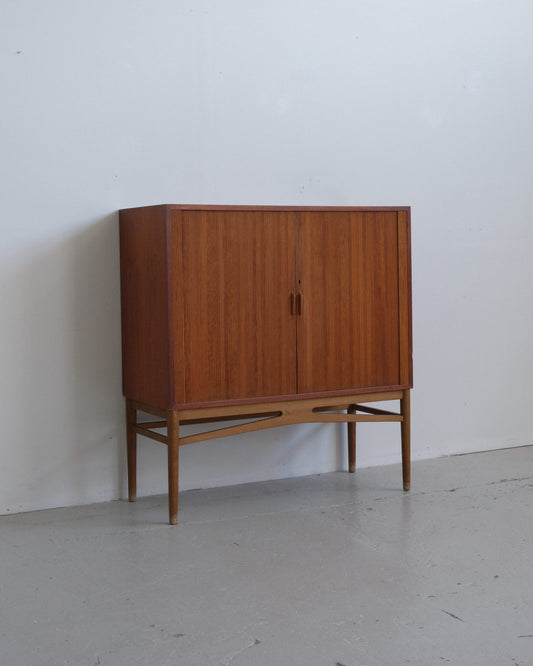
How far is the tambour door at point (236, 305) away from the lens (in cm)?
378

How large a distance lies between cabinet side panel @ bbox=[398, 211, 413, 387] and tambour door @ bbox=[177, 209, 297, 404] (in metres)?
0.55

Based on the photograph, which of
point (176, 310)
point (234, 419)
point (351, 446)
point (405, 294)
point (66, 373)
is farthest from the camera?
point (351, 446)

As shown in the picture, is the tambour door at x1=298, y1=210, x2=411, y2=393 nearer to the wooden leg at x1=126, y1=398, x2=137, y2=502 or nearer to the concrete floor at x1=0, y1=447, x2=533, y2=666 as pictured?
the concrete floor at x1=0, y1=447, x2=533, y2=666

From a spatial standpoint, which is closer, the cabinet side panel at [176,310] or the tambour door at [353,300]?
the cabinet side panel at [176,310]

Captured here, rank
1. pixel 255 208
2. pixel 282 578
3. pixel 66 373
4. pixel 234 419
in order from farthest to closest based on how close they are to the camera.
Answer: pixel 234 419 < pixel 66 373 < pixel 255 208 < pixel 282 578

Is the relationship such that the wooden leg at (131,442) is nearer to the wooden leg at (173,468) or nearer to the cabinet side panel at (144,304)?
the cabinet side panel at (144,304)

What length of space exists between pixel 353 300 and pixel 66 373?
1300 mm

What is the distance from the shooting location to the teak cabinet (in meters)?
3.78

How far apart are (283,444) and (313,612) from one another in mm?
1747

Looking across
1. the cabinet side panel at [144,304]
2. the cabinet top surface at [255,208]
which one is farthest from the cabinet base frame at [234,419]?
the cabinet top surface at [255,208]

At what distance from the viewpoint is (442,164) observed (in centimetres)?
491

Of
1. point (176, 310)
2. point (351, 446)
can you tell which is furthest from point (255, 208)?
point (351, 446)

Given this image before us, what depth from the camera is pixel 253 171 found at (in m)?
4.42

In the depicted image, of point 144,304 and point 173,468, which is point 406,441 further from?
point 144,304
